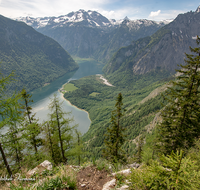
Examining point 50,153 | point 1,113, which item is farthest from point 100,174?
point 50,153

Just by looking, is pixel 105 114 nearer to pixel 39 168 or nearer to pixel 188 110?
pixel 188 110

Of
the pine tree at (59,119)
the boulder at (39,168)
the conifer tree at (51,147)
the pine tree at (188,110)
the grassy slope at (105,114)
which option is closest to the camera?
the boulder at (39,168)

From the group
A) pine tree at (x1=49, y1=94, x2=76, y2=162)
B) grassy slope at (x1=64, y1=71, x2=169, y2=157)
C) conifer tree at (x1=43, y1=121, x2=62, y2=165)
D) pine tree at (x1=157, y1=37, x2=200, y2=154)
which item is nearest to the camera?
pine tree at (x1=157, y1=37, x2=200, y2=154)

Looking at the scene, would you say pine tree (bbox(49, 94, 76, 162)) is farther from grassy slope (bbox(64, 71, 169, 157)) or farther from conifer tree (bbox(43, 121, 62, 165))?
grassy slope (bbox(64, 71, 169, 157))

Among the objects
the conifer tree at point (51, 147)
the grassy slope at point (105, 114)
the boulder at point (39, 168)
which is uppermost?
the boulder at point (39, 168)

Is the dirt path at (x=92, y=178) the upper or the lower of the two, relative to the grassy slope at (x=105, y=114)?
upper

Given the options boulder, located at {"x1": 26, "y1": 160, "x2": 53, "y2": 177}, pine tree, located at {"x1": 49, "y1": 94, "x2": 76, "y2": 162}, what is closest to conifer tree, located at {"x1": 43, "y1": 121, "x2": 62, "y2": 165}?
pine tree, located at {"x1": 49, "y1": 94, "x2": 76, "y2": 162}

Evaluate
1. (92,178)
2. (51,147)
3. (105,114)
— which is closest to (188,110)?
(92,178)

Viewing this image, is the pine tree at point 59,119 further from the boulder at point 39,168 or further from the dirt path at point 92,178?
the dirt path at point 92,178

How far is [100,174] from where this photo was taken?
8.27 metres

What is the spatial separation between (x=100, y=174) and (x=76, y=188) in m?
2.46

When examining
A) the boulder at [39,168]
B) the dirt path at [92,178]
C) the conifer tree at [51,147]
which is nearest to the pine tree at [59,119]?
the conifer tree at [51,147]

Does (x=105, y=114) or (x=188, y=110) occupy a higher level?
(x=188, y=110)

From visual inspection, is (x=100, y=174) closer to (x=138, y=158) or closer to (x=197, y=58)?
(x=197, y=58)
